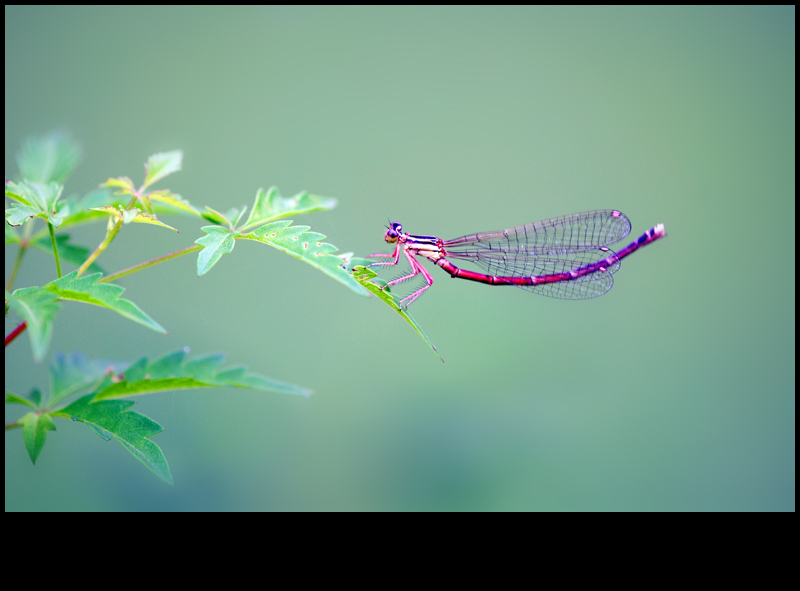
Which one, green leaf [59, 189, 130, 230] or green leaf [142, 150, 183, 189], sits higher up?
green leaf [142, 150, 183, 189]

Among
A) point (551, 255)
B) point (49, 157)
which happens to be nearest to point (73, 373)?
point (49, 157)

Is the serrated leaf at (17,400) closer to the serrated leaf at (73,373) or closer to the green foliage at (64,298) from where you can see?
the serrated leaf at (73,373)

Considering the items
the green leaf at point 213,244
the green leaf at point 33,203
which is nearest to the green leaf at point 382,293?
the green leaf at point 213,244

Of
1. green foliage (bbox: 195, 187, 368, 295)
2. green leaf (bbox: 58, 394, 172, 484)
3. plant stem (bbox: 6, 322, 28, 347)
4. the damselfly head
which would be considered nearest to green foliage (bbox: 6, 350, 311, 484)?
green leaf (bbox: 58, 394, 172, 484)

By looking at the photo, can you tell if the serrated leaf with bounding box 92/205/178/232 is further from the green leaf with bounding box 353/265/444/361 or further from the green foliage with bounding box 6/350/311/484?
the green leaf with bounding box 353/265/444/361

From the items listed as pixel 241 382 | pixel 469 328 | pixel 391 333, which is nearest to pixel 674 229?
pixel 469 328

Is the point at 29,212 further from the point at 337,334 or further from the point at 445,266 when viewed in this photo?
the point at 337,334
